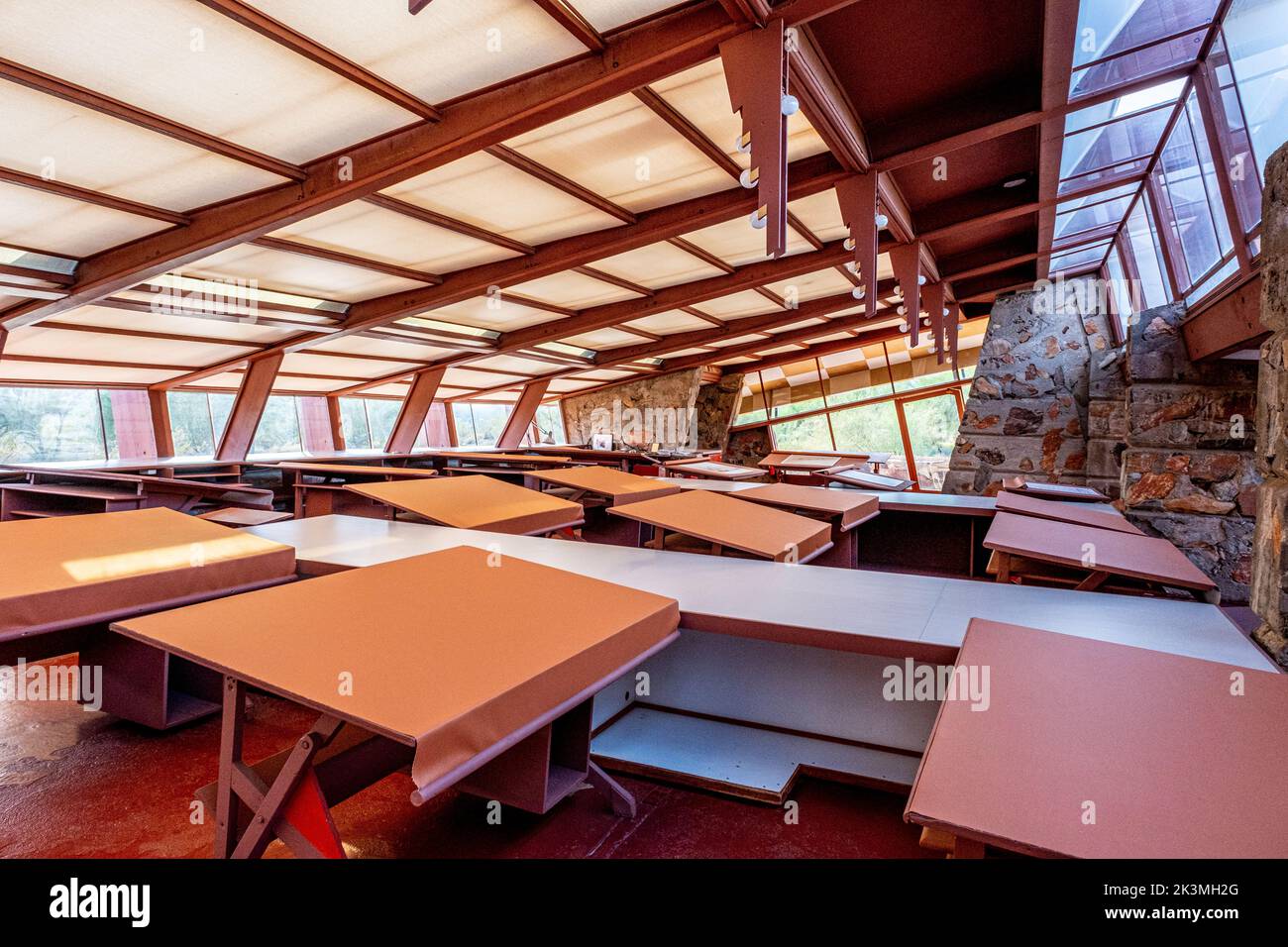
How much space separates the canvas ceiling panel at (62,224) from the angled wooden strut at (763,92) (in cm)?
471

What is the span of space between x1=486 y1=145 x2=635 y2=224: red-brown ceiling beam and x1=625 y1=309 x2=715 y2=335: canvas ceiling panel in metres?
4.90

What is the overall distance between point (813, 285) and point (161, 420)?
33.6 feet

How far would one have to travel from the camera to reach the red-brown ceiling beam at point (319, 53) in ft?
10.7

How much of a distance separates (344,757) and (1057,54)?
17.5ft

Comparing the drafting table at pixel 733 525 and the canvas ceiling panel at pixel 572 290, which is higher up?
the canvas ceiling panel at pixel 572 290

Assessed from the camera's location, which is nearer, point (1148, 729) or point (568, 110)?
point (1148, 729)

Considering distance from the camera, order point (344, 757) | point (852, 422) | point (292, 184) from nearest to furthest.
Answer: point (344, 757)
point (292, 184)
point (852, 422)

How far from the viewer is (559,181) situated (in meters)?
5.75

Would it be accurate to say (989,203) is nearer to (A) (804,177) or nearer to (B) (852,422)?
(A) (804,177)

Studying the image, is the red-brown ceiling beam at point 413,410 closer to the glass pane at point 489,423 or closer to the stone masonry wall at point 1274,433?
the glass pane at point 489,423

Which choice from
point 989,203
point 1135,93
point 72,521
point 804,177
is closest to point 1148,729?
point 72,521

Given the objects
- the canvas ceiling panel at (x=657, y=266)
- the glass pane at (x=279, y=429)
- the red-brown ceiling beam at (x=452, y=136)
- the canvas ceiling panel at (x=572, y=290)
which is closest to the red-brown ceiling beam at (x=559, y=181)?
the red-brown ceiling beam at (x=452, y=136)

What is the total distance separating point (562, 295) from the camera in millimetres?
9484

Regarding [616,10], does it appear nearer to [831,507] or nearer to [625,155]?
[625,155]
